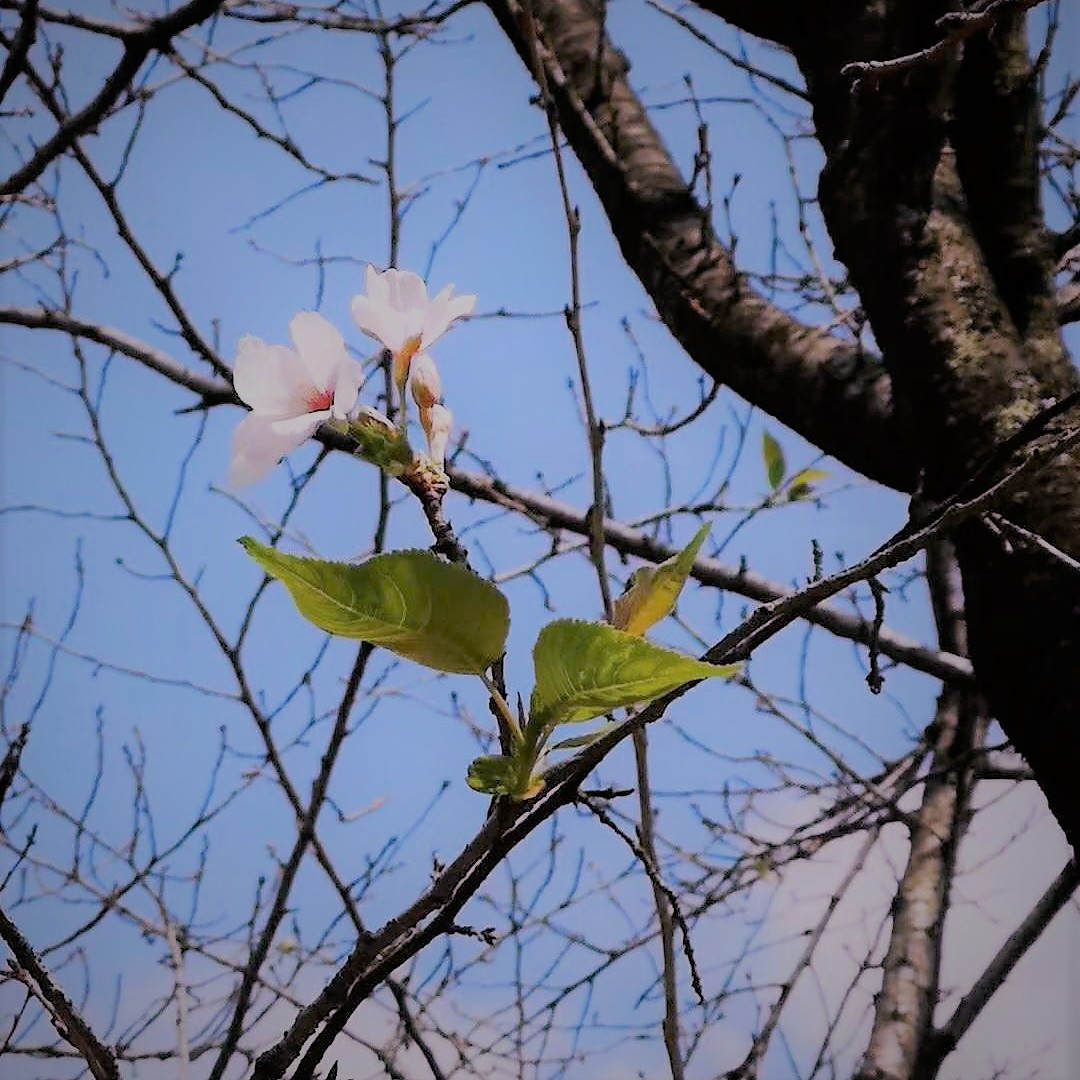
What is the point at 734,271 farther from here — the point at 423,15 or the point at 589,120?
the point at 423,15

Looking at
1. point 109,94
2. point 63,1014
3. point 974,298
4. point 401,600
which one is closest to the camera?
point 401,600

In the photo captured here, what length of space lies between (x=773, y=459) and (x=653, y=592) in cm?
95

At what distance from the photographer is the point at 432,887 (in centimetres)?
28

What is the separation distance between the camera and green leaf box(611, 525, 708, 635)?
29 centimetres

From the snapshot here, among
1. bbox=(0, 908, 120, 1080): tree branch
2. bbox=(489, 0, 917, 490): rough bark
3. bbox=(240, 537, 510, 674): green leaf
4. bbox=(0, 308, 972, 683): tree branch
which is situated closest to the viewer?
bbox=(240, 537, 510, 674): green leaf

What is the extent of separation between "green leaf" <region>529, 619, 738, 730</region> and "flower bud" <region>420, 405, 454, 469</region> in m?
0.08

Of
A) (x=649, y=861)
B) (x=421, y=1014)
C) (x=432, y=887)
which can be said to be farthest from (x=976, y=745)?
(x=432, y=887)

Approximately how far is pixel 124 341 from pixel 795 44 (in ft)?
2.77

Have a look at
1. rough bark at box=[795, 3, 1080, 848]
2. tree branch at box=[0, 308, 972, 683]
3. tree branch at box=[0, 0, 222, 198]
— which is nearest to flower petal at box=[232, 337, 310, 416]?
rough bark at box=[795, 3, 1080, 848]

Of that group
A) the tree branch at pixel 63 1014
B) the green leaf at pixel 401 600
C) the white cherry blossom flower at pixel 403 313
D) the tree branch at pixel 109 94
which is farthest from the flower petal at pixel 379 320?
the tree branch at pixel 109 94

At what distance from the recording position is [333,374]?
0.32 metres

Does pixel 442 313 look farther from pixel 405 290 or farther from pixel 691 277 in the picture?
pixel 691 277

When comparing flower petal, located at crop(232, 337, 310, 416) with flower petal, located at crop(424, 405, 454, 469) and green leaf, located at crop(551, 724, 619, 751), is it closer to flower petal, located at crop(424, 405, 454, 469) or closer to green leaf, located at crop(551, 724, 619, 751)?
flower petal, located at crop(424, 405, 454, 469)

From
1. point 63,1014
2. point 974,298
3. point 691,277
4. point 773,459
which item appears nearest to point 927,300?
→ point 974,298
